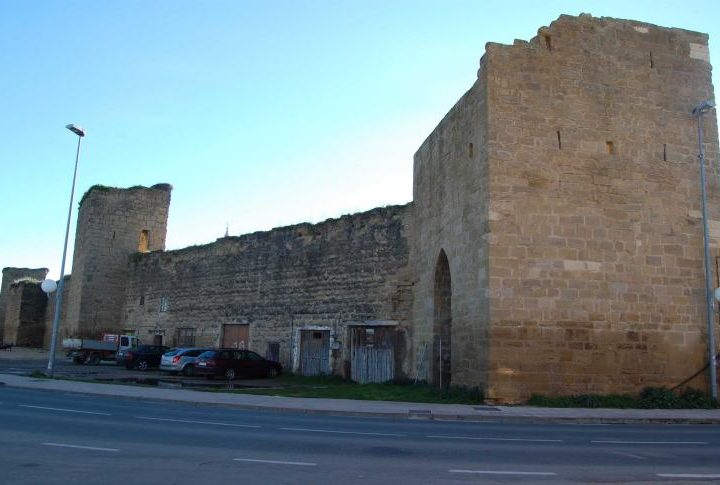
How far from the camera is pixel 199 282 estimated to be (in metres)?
31.8

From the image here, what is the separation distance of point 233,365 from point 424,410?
1135 centimetres

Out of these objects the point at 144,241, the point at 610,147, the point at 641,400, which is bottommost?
the point at 641,400

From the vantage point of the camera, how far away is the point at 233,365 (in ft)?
76.3

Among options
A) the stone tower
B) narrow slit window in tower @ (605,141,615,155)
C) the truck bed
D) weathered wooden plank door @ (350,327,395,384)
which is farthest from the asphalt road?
the stone tower

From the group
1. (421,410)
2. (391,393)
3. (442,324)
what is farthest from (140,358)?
(421,410)

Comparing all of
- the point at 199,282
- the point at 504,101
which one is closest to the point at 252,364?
the point at 199,282

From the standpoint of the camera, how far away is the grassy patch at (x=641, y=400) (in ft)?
49.4

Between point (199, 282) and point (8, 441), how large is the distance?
79.1 feet

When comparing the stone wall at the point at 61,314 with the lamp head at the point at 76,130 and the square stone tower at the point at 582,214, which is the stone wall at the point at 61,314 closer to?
the lamp head at the point at 76,130

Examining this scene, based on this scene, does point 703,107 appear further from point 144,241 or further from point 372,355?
point 144,241

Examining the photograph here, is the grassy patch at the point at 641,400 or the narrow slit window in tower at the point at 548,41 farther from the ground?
the narrow slit window in tower at the point at 548,41

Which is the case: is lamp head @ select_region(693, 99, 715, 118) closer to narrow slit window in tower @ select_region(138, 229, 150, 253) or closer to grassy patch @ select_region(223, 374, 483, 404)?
grassy patch @ select_region(223, 374, 483, 404)

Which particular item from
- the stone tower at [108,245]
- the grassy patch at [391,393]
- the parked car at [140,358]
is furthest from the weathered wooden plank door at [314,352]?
the stone tower at [108,245]

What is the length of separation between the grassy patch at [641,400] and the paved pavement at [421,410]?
1.58 feet
